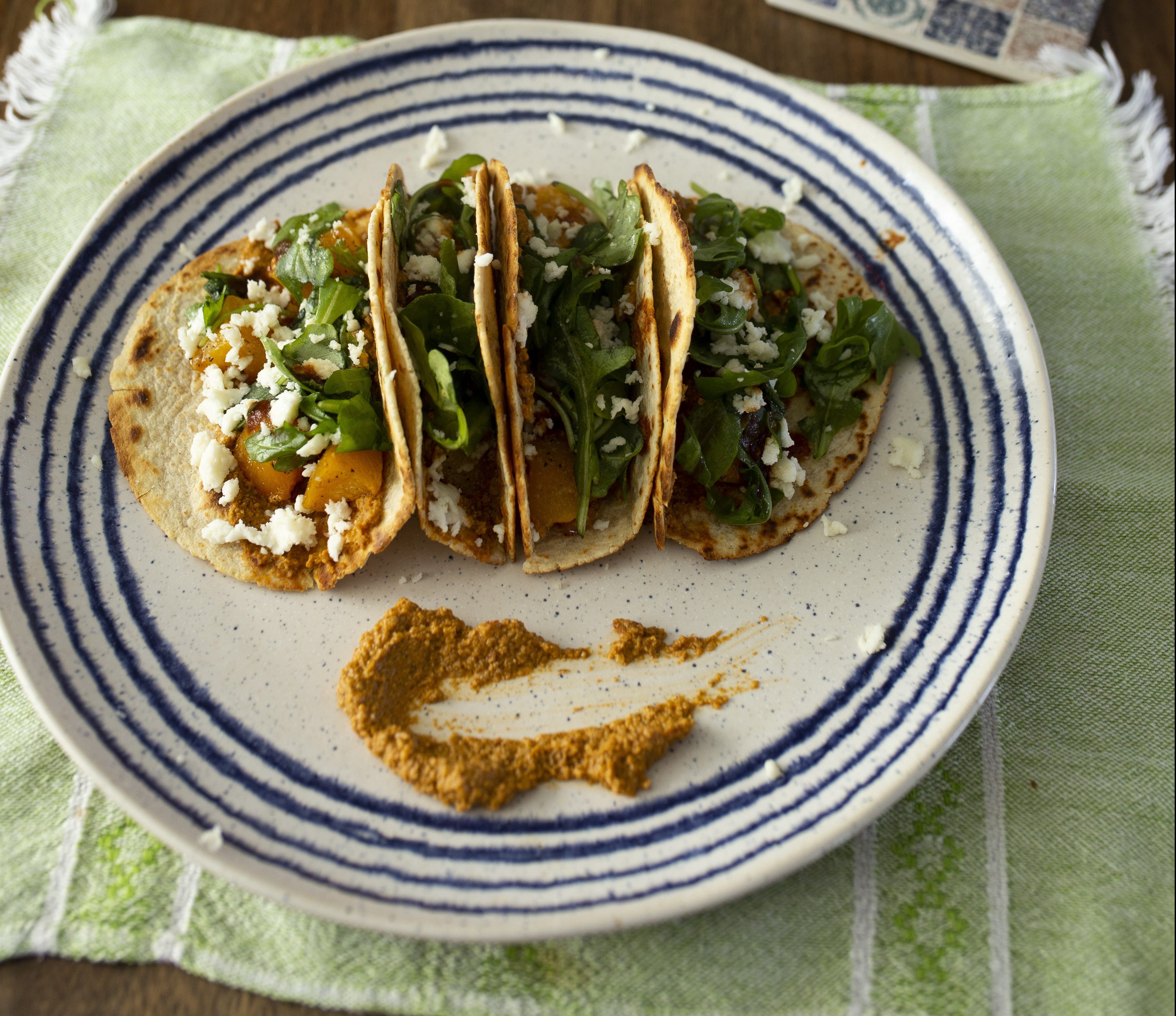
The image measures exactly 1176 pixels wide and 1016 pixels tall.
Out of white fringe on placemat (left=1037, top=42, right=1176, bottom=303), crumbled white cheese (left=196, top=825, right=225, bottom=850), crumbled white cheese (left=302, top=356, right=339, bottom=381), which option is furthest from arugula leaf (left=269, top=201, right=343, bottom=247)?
white fringe on placemat (left=1037, top=42, right=1176, bottom=303)

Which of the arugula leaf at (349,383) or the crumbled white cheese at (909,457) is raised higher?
the arugula leaf at (349,383)

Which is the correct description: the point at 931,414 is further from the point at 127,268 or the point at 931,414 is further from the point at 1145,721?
the point at 127,268

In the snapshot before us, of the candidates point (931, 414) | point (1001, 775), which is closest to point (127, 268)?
point (931, 414)

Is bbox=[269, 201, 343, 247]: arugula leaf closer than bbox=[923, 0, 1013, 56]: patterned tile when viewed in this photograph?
Yes

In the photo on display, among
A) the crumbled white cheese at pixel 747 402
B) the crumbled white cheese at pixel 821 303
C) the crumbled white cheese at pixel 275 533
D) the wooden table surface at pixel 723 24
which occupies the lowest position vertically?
the crumbled white cheese at pixel 275 533

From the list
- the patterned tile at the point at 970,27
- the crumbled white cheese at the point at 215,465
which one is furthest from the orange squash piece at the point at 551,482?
the patterned tile at the point at 970,27

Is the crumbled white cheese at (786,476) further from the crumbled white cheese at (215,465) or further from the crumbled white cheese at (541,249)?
the crumbled white cheese at (215,465)

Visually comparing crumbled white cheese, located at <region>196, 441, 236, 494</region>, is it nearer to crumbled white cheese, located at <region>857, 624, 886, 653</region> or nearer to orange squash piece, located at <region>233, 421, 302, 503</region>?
orange squash piece, located at <region>233, 421, 302, 503</region>
